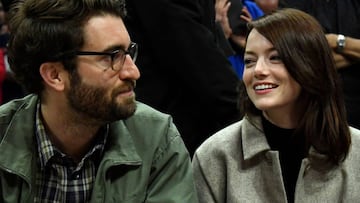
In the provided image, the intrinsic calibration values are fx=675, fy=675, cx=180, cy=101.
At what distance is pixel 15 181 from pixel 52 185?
0.39ft

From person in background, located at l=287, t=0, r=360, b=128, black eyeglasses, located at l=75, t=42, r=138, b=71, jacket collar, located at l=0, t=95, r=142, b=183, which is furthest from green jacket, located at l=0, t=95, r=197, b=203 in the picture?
person in background, located at l=287, t=0, r=360, b=128

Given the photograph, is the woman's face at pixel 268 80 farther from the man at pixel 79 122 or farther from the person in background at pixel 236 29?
the person in background at pixel 236 29

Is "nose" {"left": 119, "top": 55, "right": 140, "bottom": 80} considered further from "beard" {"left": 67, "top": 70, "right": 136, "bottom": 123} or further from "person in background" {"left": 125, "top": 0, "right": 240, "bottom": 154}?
"person in background" {"left": 125, "top": 0, "right": 240, "bottom": 154}

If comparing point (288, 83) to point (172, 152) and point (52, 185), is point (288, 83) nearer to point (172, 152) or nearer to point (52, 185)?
point (172, 152)

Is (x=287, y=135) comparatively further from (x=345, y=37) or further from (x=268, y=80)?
(x=345, y=37)

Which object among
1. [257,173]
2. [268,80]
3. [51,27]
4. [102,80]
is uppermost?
[51,27]

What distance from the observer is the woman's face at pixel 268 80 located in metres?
2.26

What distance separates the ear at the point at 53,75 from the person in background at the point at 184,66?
53cm

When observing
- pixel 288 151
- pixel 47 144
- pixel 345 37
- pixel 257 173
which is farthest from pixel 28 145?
pixel 345 37

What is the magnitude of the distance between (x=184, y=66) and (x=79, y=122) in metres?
0.57

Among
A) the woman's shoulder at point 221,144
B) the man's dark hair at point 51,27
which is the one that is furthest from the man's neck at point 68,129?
the woman's shoulder at point 221,144

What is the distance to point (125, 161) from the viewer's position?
2.05 m

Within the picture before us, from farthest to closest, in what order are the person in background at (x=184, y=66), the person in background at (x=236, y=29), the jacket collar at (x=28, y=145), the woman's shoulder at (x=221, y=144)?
the person in background at (x=236, y=29), the person in background at (x=184, y=66), the woman's shoulder at (x=221, y=144), the jacket collar at (x=28, y=145)

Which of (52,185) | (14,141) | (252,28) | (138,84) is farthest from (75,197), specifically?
(252,28)
